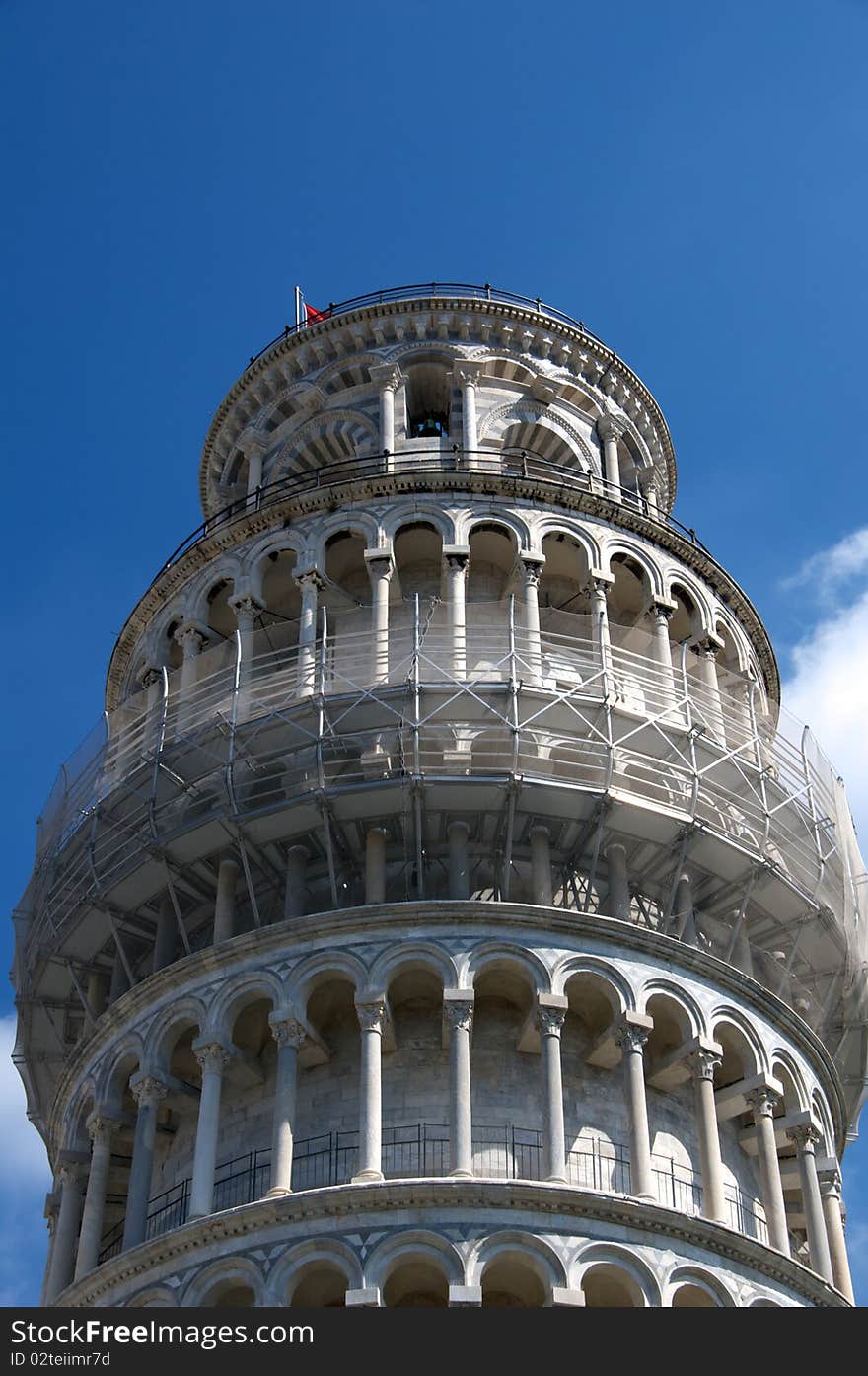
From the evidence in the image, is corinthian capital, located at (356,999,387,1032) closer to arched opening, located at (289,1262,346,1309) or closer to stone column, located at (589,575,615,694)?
arched opening, located at (289,1262,346,1309)

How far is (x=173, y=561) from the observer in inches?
1810

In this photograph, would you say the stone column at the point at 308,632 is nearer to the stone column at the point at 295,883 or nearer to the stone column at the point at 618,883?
the stone column at the point at 295,883

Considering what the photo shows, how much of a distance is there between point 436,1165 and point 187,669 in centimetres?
1320

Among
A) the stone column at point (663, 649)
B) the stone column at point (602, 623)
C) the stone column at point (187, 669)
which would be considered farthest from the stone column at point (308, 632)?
the stone column at point (663, 649)

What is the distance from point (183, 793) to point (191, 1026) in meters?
4.66

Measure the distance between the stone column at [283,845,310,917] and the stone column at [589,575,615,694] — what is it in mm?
6315

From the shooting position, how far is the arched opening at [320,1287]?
105ft

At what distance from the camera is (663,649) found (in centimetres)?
4291

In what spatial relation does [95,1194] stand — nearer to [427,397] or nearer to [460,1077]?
[460,1077]

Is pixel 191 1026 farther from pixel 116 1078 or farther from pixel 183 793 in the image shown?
pixel 183 793

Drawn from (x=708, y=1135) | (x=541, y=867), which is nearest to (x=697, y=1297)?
(x=708, y=1135)

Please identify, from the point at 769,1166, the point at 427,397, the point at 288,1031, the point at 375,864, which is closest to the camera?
the point at 288,1031

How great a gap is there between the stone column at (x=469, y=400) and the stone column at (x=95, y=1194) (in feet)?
54.0

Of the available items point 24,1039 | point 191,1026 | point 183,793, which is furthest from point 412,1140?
point 24,1039
